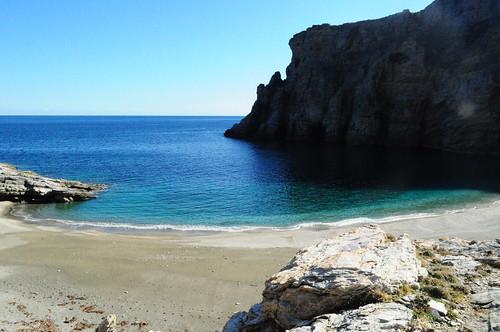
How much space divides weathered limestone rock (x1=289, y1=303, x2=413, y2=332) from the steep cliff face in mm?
64817

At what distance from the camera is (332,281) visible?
375 inches

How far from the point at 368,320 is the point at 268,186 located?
1437 inches

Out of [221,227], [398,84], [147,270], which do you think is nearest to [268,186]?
[221,227]

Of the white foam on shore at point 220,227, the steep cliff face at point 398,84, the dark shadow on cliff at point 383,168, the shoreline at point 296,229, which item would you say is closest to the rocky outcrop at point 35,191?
the shoreline at point 296,229

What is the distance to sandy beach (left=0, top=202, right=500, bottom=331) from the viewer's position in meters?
15.5

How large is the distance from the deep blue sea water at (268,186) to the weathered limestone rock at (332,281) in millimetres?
Answer: 19049

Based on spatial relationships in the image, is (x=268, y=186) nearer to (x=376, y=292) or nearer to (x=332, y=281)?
(x=332, y=281)

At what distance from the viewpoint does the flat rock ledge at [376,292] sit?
838 cm

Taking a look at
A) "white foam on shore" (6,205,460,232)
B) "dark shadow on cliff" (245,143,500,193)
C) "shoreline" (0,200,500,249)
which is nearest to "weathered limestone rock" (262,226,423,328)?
"shoreline" (0,200,500,249)

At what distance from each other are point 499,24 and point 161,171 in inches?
2248

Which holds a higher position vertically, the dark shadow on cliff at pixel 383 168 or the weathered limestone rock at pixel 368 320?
the weathered limestone rock at pixel 368 320

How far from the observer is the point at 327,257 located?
10781 millimetres

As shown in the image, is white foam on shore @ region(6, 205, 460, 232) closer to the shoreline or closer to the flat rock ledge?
the shoreline

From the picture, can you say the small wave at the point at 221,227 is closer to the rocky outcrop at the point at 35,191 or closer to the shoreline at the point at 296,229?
the shoreline at the point at 296,229
